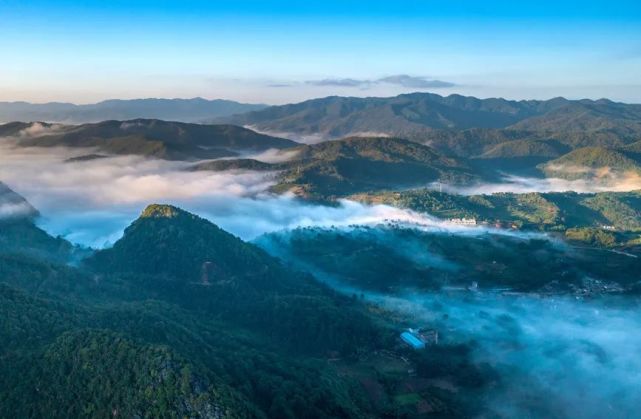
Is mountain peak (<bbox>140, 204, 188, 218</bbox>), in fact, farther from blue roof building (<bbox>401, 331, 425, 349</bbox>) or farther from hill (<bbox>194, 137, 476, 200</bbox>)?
hill (<bbox>194, 137, 476, 200</bbox>)

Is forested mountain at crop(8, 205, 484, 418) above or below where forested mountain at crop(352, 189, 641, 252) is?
above

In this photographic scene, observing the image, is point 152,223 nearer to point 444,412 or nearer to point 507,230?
point 444,412

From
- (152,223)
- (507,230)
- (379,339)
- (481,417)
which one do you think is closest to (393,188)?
(507,230)

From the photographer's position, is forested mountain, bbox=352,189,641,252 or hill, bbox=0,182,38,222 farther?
forested mountain, bbox=352,189,641,252

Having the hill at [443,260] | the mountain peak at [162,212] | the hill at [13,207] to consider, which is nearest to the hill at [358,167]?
the hill at [443,260]

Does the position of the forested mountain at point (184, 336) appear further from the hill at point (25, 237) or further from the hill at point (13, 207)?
the hill at point (13, 207)

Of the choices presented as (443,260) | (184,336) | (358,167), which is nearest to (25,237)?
(184,336)

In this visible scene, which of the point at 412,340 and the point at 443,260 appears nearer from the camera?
the point at 412,340

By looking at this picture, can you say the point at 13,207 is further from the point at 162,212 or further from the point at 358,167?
the point at 358,167

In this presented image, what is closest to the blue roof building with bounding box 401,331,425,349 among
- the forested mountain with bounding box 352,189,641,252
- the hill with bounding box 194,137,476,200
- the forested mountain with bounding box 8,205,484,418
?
the forested mountain with bounding box 8,205,484,418

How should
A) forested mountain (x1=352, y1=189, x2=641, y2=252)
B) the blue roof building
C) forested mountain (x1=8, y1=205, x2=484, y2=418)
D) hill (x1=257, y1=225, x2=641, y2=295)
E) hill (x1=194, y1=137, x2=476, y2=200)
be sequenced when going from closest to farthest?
forested mountain (x1=8, y1=205, x2=484, y2=418) < the blue roof building < hill (x1=257, y1=225, x2=641, y2=295) < forested mountain (x1=352, y1=189, x2=641, y2=252) < hill (x1=194, y1=137, x2=476, y2=200)

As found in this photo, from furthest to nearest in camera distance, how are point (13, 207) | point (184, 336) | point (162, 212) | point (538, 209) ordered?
1. point (538, 209)
2. point (13, 207)
3. point (162, 212)
4. point (184, 336)
